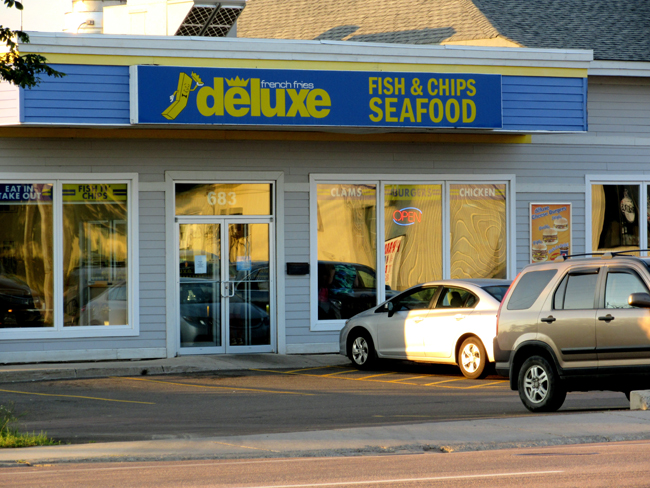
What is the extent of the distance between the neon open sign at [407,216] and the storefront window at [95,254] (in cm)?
513

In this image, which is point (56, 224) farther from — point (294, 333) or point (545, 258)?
point (545, 258)

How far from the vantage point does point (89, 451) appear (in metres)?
8.46

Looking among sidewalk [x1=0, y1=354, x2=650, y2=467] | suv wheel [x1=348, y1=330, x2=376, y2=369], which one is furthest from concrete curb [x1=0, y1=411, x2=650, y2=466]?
suv wheel [x1=348, y1=330, x2=376, y2=369]

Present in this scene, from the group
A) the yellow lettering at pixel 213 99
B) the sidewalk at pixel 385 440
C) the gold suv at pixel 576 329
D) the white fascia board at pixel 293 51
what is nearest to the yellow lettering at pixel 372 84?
the white fascia board at pixel 293 51

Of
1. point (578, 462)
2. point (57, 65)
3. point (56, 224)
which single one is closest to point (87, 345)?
point (56, 224)

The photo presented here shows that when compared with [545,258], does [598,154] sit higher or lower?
higher

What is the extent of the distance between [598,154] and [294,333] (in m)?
7.16

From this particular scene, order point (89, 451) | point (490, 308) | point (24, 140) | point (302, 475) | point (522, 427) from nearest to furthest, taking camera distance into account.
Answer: point (302, 475), point (89, 451), point (522, 427), point (490, 308), point (24, 140)

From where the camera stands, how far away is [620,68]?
17656 mm

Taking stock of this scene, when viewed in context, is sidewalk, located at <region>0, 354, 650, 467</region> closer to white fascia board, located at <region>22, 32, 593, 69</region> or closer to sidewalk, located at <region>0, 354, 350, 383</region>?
sidewalk, located at <region>0, 354, 350, 383</region>

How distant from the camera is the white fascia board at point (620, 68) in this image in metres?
17.5

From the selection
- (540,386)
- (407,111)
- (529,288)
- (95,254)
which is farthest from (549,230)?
(95,254)

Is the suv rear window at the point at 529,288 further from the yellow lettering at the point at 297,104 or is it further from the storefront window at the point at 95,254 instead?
the storefront window at the point at 95,254

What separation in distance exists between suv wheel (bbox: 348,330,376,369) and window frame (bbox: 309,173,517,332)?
146 cm
